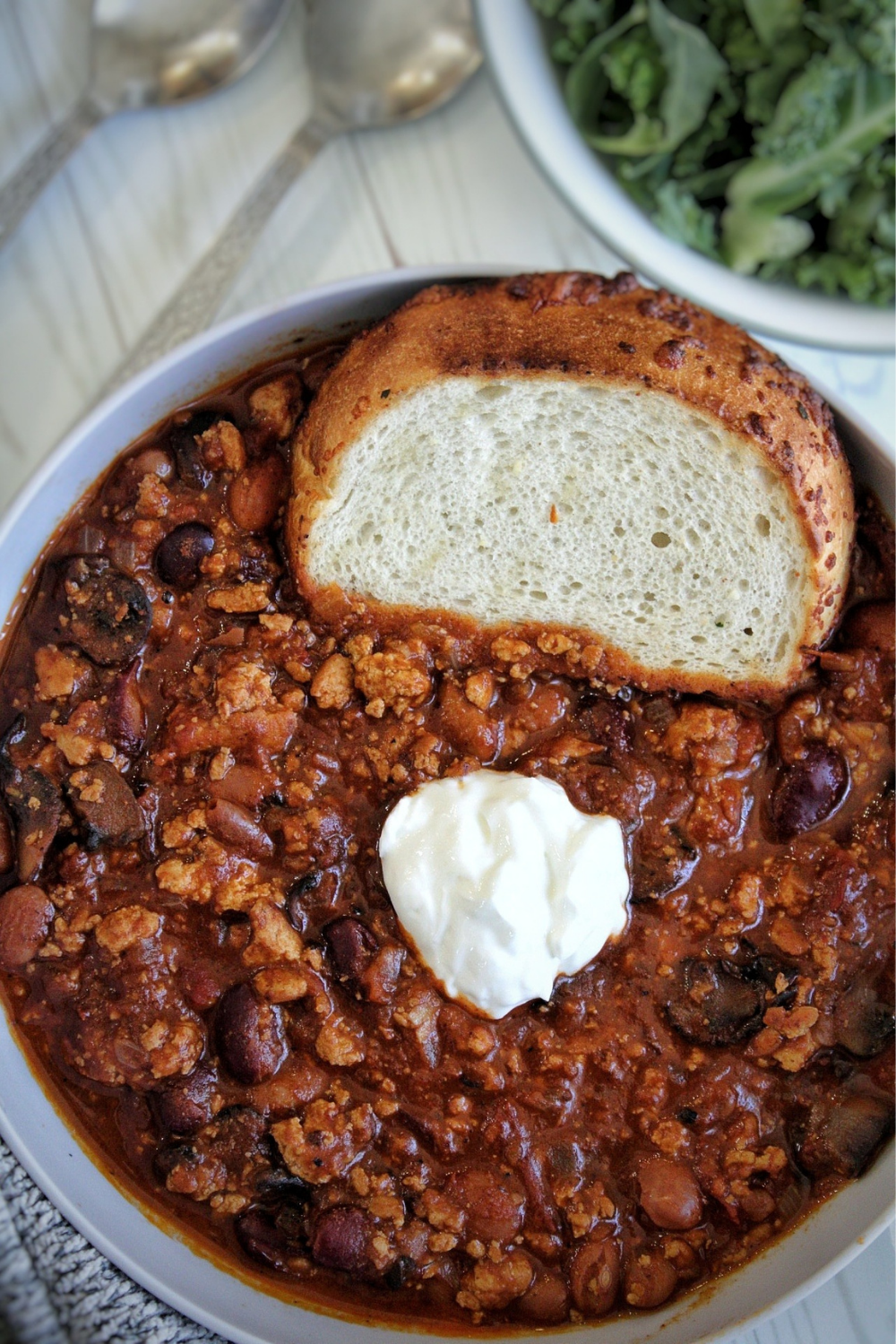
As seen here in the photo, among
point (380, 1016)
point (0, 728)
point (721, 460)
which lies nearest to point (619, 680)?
point (721, 460)

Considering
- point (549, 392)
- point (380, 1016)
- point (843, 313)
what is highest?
point (549, 392)

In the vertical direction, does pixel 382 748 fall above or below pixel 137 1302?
above

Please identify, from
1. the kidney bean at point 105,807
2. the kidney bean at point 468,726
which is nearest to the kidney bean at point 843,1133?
the kidney bean at point 468,726

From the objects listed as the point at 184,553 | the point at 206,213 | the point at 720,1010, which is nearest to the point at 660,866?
the point at 720,1010

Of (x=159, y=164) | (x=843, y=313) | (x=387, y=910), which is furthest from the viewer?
(x=159, y=164)

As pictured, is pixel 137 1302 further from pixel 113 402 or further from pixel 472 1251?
pixel 113 402

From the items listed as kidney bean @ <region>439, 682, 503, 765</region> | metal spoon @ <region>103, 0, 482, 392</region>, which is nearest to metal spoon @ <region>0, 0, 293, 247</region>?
metal spoon @ <region>103, 0, 482, 392</region>

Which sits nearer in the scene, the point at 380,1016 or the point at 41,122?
the point at 380,1016
